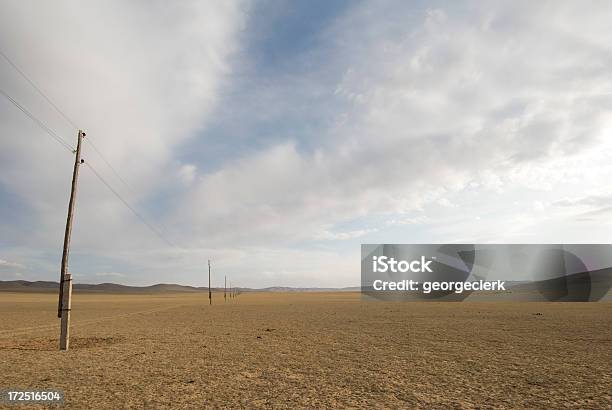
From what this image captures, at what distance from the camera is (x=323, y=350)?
17312mm

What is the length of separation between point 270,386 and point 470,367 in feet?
22.9

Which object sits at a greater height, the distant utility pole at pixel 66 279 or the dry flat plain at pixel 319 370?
the distant utility pole at pixel 66 279

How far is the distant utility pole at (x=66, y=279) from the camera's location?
55.3 feet

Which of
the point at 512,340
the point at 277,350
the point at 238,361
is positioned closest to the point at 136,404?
the point at 238,361

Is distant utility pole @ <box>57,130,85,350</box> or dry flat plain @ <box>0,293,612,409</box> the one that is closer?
dry flat plain @ <box>0,293,612,409</box>

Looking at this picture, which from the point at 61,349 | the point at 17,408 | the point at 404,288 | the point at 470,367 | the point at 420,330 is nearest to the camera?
the point at 17,408

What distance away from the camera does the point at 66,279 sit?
17297mm

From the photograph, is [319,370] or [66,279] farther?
[66,279]

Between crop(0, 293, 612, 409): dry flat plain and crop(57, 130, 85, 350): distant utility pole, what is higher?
crop(57, 130, 85, 350): distant utility pole

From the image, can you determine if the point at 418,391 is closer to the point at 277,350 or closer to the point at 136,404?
the point at 136,404

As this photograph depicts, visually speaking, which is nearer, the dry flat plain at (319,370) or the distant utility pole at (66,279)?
the dry flat plain at (319,370)

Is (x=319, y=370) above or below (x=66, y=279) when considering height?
below

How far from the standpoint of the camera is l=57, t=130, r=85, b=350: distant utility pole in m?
16.9

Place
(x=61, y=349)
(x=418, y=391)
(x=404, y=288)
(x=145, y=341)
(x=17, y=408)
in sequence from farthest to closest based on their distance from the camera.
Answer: (x=404, y=288) → (x=145, y=341) → (x=61, y=349) → (x=418, y=391) → (x=17, y=408)
